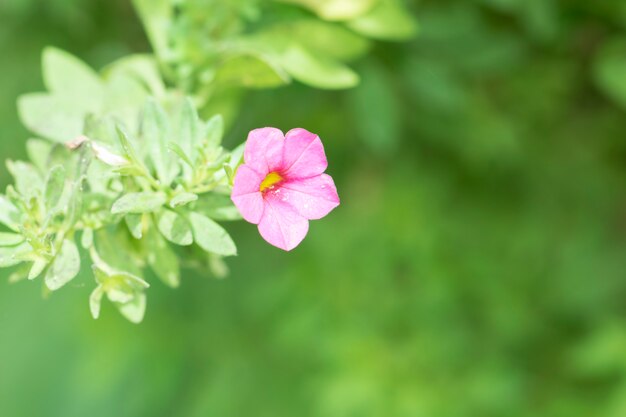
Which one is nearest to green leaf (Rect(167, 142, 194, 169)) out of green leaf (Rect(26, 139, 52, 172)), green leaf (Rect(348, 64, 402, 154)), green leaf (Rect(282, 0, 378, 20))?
green leaf (Rect(26, 139, 52, 172))

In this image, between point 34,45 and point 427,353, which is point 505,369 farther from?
point 34,45

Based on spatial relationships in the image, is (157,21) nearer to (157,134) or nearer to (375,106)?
(157,134)

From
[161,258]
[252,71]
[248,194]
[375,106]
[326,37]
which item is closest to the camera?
[248,194]

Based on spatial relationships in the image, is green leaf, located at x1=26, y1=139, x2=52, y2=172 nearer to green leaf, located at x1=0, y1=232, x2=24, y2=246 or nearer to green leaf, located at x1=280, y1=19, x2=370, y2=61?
green leaf, located at x1=0, y1=232, x2=24, y2=246

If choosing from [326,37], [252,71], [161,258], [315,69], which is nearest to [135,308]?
[161,258]

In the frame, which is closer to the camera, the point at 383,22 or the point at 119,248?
the point at 119,248

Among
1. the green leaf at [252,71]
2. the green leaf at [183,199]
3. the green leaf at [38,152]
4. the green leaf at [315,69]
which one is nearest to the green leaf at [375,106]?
the green leaf at [315,69]

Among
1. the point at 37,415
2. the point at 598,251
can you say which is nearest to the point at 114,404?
the point at 37,415
